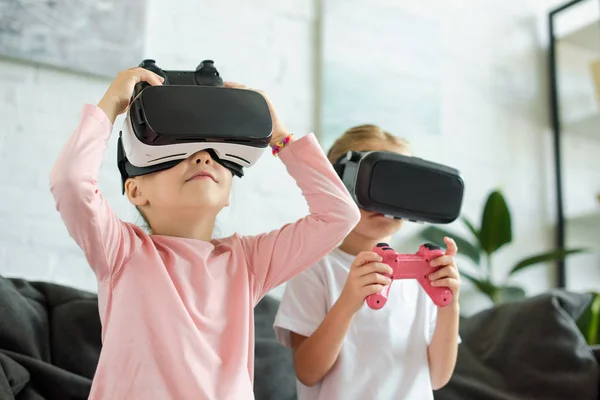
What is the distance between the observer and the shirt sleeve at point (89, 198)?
0.77m

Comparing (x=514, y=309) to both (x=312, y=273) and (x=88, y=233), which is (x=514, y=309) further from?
(x=88, y=233)

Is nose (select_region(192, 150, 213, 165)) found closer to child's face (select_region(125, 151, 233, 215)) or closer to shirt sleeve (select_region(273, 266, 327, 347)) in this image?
child's face (select_region(125, 151, 233, 215))

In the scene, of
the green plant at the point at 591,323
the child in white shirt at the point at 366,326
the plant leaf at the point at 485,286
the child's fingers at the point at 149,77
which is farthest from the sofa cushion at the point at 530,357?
the child's fingers at the point at 149,77

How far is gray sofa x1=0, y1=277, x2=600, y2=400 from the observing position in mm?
1139

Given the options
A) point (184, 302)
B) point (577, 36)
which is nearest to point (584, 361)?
point (184, 302)

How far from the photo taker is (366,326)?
3.67 feet

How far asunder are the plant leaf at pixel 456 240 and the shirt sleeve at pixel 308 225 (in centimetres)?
112

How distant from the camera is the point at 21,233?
153 cm

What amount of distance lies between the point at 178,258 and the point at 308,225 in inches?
7.7

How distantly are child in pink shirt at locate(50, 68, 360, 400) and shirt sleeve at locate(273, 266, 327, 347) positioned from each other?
172 mm

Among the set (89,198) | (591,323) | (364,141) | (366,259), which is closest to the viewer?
(89,198)

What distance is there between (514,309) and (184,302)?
92 cm

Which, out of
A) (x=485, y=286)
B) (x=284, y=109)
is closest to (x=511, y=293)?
(x=485, y=286)

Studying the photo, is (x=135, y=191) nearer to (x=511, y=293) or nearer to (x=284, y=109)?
(x=284, y=109)
